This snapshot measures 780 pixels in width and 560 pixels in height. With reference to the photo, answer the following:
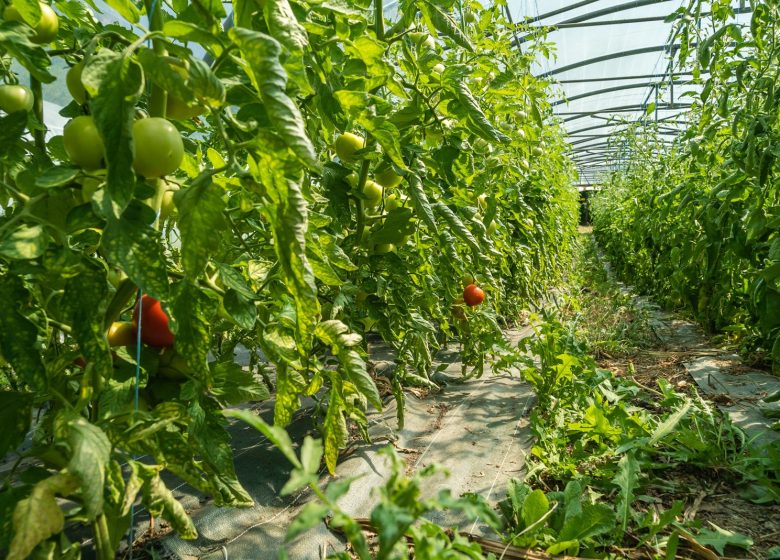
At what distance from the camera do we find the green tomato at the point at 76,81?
702mm

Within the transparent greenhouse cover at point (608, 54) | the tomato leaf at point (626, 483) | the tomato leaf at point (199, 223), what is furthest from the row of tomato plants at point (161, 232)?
the transparent greenhouse cover at point (608, 54)

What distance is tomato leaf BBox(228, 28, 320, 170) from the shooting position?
53cm

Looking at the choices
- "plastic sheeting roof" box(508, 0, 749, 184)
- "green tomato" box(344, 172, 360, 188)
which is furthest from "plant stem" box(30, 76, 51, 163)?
"plastic sheeting roof" box(508, 0, 749, 184)

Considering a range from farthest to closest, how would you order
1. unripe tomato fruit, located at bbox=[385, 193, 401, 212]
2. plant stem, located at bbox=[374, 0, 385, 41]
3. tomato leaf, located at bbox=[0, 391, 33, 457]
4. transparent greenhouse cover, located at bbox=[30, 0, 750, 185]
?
1. transparent greenhouse cover, located at bbox=[30, 0, 750, 185]
2. unripe tomato fruit, located at bbox=[385, 193, 401, 212]
3. plant stem, located at bbox=[374, 0, 385, 41]
4. tomato leaf, located at bbox=[0, 391, 33, 457]

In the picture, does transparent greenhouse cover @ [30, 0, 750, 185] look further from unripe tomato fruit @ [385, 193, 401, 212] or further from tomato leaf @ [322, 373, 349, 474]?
tomato leaf @ [322, 373, 349, 474]

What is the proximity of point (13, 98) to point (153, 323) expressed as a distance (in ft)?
1.32

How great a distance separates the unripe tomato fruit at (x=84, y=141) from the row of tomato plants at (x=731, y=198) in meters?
2.02

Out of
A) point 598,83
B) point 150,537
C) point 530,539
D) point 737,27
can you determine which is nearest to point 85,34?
point 150,537

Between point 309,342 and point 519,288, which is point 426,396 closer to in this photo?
point 519,288

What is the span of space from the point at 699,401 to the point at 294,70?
2.09m

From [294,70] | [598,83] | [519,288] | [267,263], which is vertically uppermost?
[598,83]

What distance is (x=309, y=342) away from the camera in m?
0.73

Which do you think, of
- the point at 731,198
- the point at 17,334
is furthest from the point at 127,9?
the point at 731,198

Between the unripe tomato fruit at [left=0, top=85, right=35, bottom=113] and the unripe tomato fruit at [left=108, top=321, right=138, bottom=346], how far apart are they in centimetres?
37
